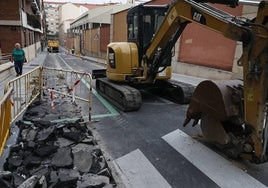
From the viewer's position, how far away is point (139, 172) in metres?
4.00

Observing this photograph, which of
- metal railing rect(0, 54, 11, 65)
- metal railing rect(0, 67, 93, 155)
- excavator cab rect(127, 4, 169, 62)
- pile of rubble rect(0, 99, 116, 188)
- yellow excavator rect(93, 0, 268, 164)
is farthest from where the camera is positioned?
metal railing rect(0, 54, 11, 65)

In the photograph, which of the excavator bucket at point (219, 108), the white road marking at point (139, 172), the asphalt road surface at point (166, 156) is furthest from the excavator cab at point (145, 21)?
the white road marking at point (139, 172)

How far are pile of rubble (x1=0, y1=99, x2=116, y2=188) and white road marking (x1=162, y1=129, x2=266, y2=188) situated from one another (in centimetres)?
151

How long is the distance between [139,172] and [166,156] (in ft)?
2.43

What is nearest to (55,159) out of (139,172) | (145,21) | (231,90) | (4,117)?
(4,117)

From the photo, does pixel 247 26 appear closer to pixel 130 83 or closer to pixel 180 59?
pixel 130 83

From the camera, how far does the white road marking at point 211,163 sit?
12.3ft

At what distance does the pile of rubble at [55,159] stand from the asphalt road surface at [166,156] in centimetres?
35

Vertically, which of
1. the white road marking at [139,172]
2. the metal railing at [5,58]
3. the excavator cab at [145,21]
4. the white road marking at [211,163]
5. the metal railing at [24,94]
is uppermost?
the excavator cab at [145,21]

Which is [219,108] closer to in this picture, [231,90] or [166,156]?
[231,90]

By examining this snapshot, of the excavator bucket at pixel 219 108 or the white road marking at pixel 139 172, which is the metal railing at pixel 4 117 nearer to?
the white road marking at pixel 139 172

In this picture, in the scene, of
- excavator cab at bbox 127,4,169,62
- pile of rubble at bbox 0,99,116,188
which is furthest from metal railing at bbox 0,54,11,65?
pile of rubble at bbox 0,99,116,188

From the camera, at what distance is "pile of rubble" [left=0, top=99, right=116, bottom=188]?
3.50 metres

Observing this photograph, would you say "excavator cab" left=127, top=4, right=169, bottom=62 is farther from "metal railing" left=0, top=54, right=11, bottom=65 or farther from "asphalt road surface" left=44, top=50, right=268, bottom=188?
"metal railing" left=0, top=54, right=11, bottom=65
